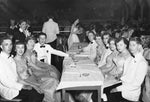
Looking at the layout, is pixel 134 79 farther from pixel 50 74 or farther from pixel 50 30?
pixel 50 30

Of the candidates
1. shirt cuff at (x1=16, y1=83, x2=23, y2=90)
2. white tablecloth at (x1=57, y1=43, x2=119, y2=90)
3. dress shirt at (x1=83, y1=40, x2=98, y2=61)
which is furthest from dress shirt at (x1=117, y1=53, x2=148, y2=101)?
dress shirt at (x1=83, y1=40, x2=98, y2=61)

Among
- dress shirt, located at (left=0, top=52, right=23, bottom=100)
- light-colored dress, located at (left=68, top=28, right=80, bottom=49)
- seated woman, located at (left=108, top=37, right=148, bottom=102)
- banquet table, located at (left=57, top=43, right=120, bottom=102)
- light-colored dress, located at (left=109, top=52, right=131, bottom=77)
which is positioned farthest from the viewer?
light-colored dress, located at (left=68, top=28, right=80, bottom=49)

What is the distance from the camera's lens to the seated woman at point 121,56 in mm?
4191

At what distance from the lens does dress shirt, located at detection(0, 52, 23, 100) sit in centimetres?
360

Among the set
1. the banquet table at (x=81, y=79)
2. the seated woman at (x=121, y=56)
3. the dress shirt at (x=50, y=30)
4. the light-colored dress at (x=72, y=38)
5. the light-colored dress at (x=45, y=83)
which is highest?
the dress shirt at (x=50, y=30)

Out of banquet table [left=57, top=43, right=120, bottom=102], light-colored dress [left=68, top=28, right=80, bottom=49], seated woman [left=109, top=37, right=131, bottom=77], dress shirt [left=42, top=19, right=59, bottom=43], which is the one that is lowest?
Result: banquet table [left=57, top=43, right=120, bottom=102]

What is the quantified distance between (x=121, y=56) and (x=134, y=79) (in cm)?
84

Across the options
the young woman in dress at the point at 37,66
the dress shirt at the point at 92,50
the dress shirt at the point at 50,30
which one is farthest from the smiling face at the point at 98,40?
the dress shirt at the point at 50,30

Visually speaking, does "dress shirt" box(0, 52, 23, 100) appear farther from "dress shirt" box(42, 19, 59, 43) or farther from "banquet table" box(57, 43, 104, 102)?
"dress shirt" box(42, 19, 59, 43)

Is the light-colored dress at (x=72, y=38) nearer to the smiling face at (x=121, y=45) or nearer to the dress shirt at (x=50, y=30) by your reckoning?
the dress shirt at (x=50, y=30)

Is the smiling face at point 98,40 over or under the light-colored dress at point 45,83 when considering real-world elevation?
over

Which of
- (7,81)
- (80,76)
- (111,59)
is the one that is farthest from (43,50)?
(80,76)

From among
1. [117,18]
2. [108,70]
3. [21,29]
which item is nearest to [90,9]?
[117,18]

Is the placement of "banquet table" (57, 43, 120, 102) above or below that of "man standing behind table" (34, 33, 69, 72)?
below
